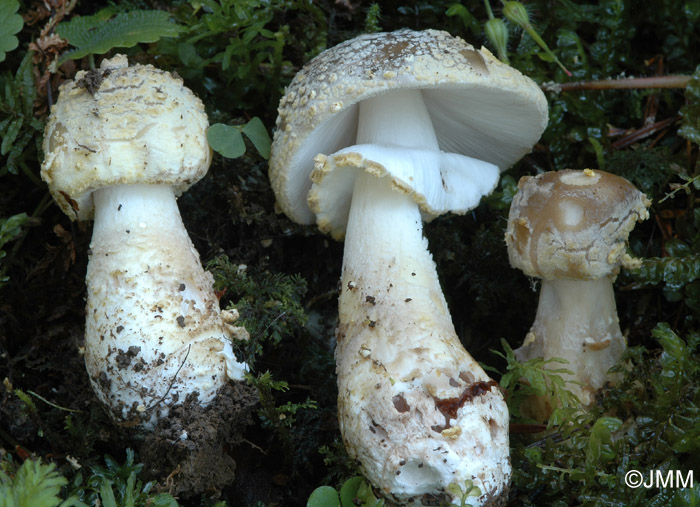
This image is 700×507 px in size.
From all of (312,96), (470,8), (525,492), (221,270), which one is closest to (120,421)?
(221,270)

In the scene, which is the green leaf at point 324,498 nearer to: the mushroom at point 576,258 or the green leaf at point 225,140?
the mushroom at point 576,258

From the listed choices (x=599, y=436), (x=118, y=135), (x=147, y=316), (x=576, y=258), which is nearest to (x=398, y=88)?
(x=576, y=258)

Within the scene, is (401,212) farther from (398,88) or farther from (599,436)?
(599,436)

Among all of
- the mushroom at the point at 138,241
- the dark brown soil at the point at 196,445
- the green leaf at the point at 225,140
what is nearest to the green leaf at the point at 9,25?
the mushroom at the point at 138,241

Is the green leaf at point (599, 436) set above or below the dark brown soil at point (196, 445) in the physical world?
above

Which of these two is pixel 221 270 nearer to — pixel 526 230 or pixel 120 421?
pixel 120 421

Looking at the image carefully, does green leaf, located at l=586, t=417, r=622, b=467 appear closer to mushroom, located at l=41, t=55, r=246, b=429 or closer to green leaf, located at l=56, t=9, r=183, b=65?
mushroom, located at l=41, t=55, r=246, b=429

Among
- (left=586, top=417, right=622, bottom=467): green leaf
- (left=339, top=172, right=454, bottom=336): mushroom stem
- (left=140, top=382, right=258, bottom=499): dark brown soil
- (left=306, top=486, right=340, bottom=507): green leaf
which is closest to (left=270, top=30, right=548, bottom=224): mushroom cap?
(left=339, top=172, right=454, bottom=336): mushroom stem
